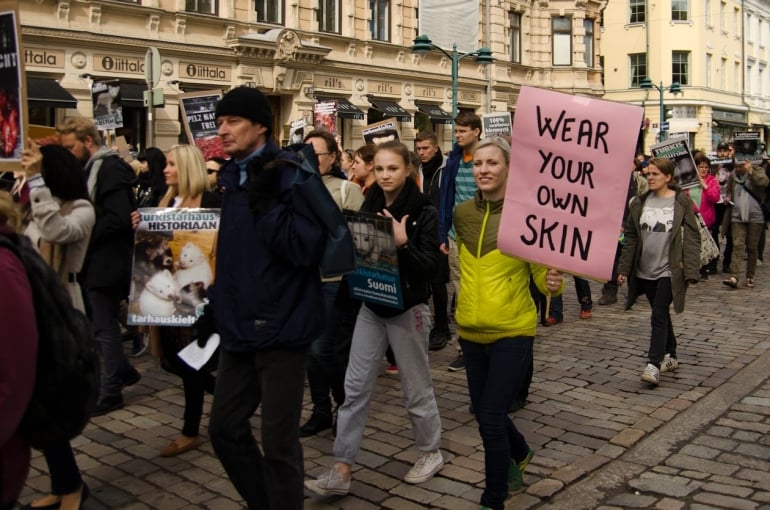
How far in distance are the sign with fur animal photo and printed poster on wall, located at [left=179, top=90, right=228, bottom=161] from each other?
12.9ft

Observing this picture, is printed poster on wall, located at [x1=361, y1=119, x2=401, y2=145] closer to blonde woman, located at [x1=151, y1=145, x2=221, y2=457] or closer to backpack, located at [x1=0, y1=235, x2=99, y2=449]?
blonde woman, located at [x1=151, y1=145, x2=221, y2=457]

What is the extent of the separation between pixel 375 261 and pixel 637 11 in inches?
2015

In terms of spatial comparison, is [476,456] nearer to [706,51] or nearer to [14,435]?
[14,435]

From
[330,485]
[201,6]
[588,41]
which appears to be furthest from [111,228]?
[588,41]

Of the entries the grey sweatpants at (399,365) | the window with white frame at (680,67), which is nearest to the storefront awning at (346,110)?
the grey sweatpants at (399,365)

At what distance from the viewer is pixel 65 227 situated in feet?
16.4

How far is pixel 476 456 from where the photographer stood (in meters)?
5.12

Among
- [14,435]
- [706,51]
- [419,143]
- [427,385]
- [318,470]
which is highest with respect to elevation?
[706,51]

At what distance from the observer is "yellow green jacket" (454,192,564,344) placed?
412 cm

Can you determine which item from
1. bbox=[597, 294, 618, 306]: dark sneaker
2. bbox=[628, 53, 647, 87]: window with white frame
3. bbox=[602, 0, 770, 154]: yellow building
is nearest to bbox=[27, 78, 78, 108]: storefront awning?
bbox=[597, 294, 618, 306]: dark sneaker

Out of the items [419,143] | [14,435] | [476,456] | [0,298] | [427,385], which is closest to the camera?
[0,298]

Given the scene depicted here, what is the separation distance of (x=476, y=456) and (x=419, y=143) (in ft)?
13.2

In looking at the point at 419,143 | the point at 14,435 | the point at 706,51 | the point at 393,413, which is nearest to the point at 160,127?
the point at 419,143

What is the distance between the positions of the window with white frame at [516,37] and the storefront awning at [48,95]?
20469 mm
